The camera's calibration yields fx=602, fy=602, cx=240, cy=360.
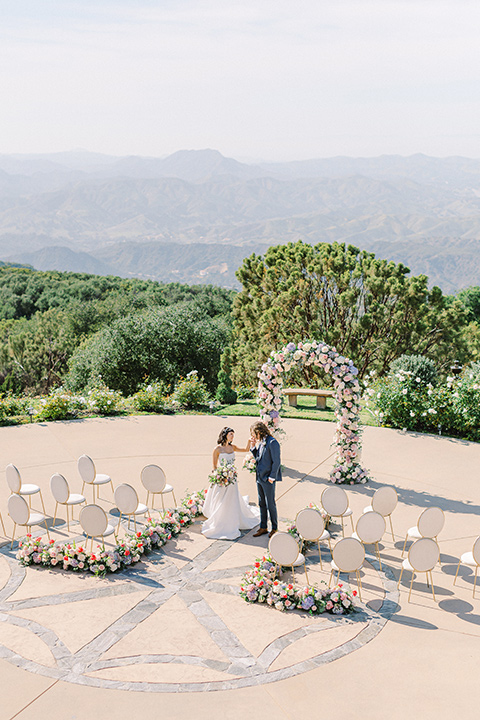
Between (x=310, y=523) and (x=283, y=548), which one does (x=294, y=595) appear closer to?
(x=283, y=548)

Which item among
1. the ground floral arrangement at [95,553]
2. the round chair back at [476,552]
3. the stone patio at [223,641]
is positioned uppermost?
the round chair back at [476,552]

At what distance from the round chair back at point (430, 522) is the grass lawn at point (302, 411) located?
7.45 meters

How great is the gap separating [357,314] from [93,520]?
59.8 ft

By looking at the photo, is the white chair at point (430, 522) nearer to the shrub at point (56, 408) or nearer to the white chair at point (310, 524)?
the white chair at point (310, 524)

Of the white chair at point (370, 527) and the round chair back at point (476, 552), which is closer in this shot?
the round chair back at point (476, 552)

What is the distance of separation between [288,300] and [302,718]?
65.7 feet

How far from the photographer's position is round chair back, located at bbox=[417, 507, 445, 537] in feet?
27.0

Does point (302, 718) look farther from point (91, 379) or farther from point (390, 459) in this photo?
point (91, 379)

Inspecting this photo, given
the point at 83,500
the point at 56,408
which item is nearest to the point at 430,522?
the point at 83,500

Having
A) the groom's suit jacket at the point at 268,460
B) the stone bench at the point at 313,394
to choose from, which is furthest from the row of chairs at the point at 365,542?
the stone bench at the point at 313,394

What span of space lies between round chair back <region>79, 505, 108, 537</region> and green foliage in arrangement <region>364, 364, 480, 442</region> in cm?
824

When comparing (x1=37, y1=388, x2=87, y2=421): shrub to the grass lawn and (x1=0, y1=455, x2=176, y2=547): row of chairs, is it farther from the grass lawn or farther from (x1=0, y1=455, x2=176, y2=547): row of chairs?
(x1=0, y1=455, x2=176, y2=547): row of chairs

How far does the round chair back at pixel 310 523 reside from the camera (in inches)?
312

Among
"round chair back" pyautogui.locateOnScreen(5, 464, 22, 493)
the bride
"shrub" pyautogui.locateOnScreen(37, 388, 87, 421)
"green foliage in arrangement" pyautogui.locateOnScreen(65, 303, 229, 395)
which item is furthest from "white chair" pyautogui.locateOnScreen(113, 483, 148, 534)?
"green foliage in arrangement" pyautogui.locateOnScreen(65, 303, 229, 395)
